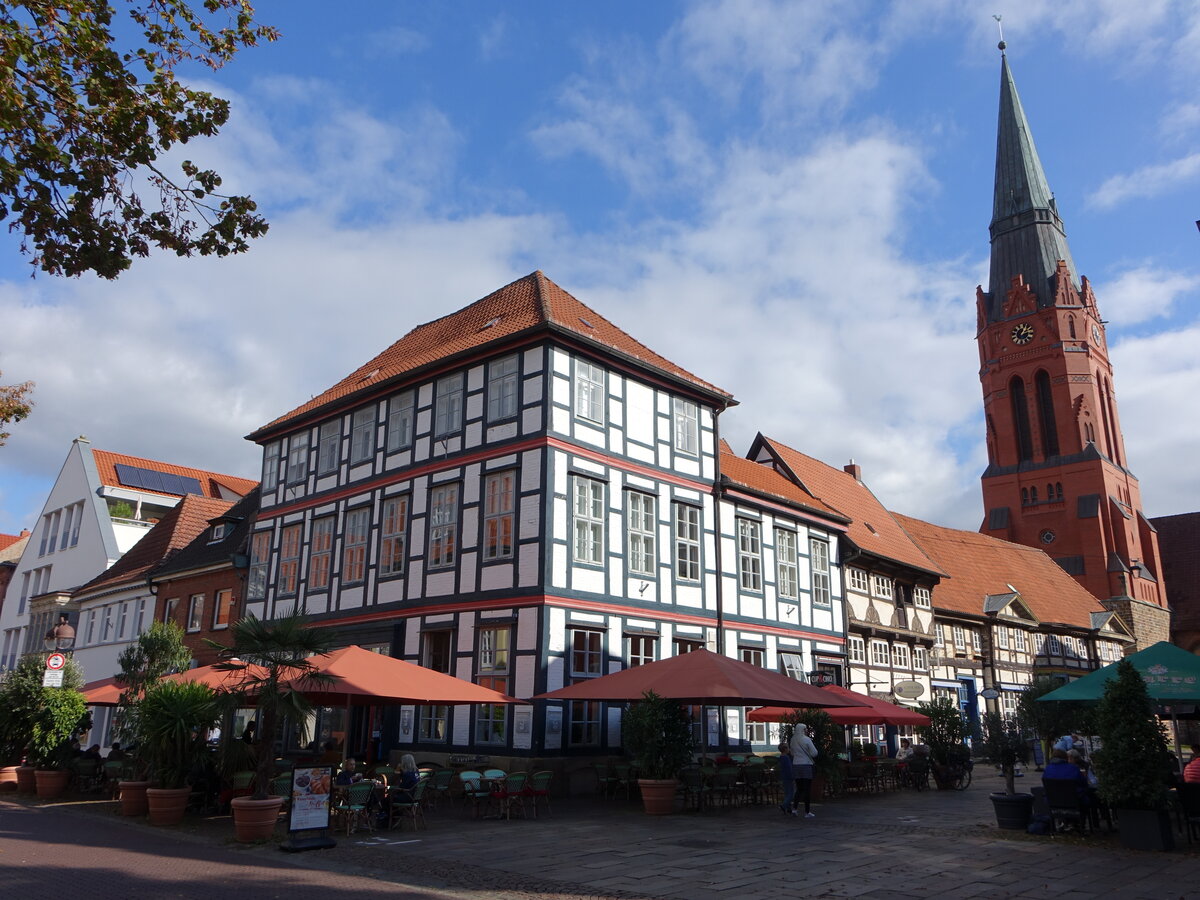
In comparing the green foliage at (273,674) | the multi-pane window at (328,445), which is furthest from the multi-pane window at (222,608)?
the green foliage at (273,674)

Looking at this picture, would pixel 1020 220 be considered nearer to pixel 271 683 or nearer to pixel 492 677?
pixel 492 677

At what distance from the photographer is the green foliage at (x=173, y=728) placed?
47.3 ft

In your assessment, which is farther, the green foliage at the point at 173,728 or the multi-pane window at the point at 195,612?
the multi-pane window at the point at 195,612

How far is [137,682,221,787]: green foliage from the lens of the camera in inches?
568

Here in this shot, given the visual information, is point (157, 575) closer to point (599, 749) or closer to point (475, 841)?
point (599, 749)

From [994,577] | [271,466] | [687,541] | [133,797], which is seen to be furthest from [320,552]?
[994,577]

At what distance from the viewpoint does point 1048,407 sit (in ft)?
217

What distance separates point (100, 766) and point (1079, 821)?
17.8 metres

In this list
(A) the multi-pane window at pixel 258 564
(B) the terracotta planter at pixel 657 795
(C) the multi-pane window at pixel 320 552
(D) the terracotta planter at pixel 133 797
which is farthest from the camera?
(A) the multi-pane window at pixel 258 564

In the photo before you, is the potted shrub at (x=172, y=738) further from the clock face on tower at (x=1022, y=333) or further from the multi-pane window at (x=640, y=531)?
the clock face on tower at (x=1022, y=333)

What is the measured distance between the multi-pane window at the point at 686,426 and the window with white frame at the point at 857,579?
8111mm

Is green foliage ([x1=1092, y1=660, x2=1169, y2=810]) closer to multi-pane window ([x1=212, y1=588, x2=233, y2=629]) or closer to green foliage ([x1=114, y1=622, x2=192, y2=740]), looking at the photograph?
green foliage ([x1=114, y1=622, x2=192, y2=740])

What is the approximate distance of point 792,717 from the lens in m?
18.6

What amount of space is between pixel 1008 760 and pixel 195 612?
966 inches
